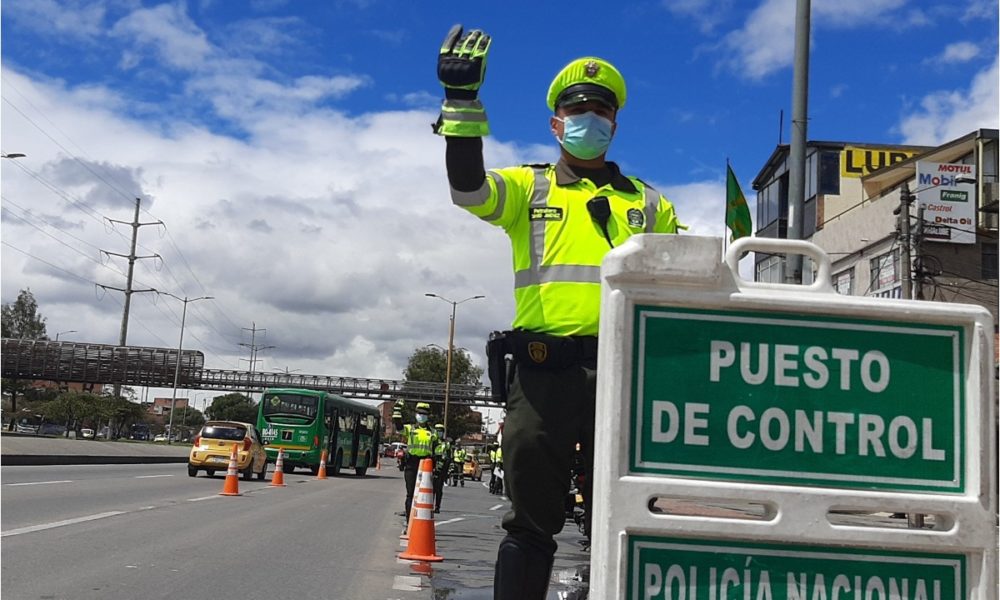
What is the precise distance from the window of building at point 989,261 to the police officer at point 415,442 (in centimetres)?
2163

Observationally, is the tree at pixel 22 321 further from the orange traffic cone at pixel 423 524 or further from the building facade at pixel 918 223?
the orange traffic cone at pixel 423 524

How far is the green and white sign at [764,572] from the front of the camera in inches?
81.9

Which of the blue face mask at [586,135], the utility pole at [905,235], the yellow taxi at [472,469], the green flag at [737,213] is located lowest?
the yellow taxi at [472,469]

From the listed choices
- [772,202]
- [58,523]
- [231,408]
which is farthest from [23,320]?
[58,523]

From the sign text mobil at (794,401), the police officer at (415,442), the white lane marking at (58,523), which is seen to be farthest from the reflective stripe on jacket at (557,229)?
the police officer at (415,442)

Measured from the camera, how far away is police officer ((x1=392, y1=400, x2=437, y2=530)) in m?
14.2

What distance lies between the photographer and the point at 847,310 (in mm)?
2141

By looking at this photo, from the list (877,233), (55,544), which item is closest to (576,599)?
(55,544)

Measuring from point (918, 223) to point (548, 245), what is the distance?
25.1 m

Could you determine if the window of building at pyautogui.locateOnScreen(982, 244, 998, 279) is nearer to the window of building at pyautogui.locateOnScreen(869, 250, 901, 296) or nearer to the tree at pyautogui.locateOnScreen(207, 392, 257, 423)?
the window of building at pyautogui.locateOnScreen(869, 250, 901, 296)

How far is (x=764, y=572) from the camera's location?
6.83 ft

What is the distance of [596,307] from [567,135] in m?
0.66

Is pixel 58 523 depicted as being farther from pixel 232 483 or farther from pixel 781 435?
pixel 781 435

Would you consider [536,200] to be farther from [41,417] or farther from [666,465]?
[41,417]
